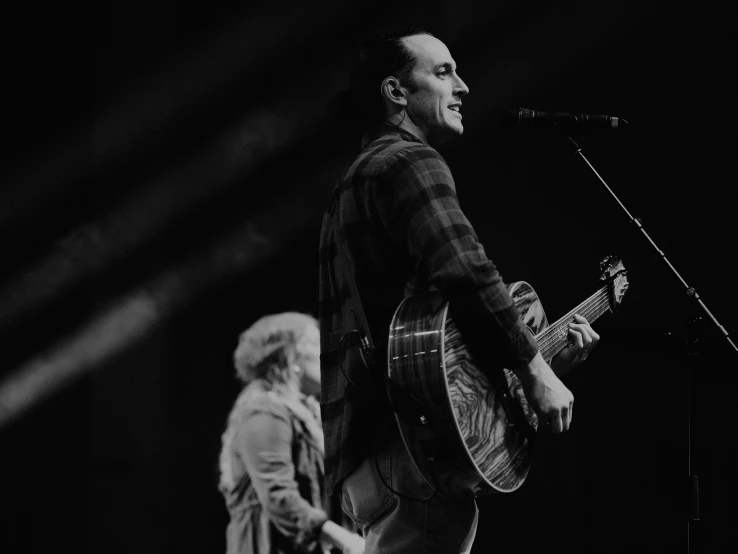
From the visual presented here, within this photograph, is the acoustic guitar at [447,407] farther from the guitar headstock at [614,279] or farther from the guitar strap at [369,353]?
the guitar headstock at [614,279]

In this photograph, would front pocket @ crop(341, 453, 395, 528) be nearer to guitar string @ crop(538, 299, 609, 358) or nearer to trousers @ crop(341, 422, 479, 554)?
trousers @ crop(341, 422, 479, 554)

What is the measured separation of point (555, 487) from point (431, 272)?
9.91 ft

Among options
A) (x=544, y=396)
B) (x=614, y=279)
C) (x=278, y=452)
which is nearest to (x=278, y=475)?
(x=278, y=452)

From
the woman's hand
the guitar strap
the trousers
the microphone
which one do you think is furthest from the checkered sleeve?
the woman's hand

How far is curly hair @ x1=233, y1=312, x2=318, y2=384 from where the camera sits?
421 centimetres


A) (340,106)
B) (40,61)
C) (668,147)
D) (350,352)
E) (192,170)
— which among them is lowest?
(350,352)

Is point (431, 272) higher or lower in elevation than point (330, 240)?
lower

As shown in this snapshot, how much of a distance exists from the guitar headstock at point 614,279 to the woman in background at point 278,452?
1.67 m

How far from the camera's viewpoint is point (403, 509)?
175 cm

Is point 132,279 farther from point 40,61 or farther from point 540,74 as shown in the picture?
point 540,74

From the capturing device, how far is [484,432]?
1.77 meters

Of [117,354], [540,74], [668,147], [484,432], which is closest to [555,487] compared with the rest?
[668,147]

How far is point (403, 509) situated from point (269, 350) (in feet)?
8.36

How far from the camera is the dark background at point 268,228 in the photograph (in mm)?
4273
